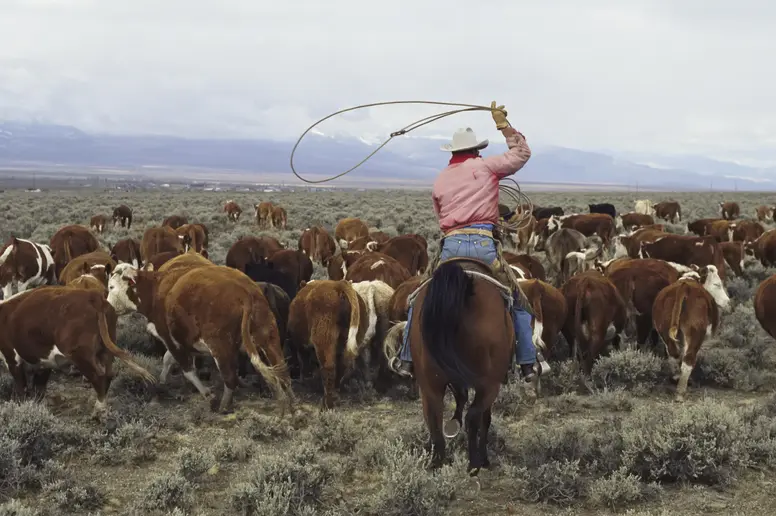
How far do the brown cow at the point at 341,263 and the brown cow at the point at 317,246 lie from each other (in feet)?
10.7

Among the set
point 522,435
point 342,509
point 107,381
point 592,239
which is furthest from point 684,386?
point 592,239

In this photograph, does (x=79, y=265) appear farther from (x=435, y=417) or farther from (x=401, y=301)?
(x=435, y=417)

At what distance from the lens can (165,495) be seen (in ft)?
16.3

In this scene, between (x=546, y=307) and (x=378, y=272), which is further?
(x=378, y=272)

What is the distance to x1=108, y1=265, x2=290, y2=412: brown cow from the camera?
6.80m

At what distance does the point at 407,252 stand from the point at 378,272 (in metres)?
3.07

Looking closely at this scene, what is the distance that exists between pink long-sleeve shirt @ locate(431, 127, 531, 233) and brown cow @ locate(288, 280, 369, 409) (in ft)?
7.39

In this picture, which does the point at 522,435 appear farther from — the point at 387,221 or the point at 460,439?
the point at 387,221

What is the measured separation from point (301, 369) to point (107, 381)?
2377 millimetres

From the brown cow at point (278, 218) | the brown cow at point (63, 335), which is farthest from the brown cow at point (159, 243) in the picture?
the brown cow at point (278, 218)

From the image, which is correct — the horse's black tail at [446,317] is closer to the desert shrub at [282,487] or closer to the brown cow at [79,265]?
the desert shrub at [282,487]

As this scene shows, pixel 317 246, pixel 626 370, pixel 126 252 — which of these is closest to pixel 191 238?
pixel 126 252

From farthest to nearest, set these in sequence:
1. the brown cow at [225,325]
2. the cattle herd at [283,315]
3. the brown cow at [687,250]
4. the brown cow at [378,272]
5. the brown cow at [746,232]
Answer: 1. the brown cow at [746,232]
2. the brown cow at [687,250]
3. the brown cow at [378,272]
4. the brown cow at [225,325]
5. the cattle herd at [283,315]

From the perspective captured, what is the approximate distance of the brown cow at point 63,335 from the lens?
6461 millimetres
